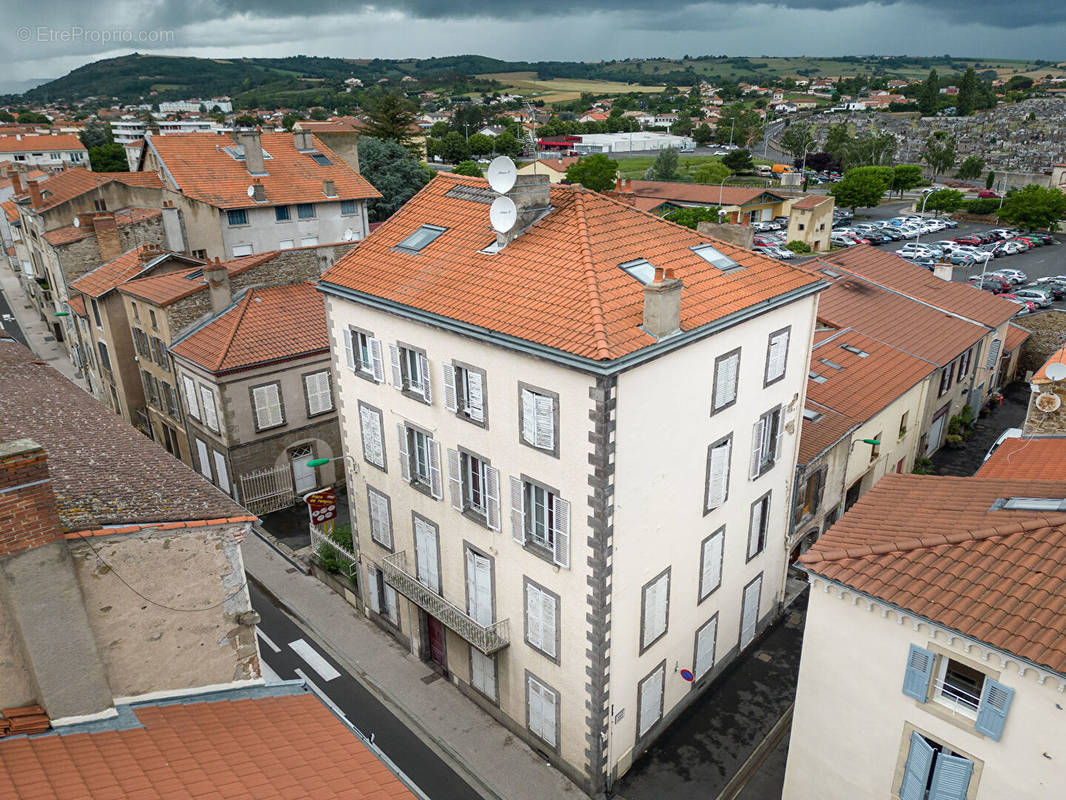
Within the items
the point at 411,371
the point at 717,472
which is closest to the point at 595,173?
the point at 411,371

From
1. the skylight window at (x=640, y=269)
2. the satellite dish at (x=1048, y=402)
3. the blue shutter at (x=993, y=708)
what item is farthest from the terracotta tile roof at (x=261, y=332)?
the satellite dish at (x=1048, y=402)

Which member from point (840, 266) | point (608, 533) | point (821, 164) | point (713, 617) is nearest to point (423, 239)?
point (608, 533)

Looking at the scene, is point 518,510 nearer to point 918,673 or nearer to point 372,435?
point 372,435

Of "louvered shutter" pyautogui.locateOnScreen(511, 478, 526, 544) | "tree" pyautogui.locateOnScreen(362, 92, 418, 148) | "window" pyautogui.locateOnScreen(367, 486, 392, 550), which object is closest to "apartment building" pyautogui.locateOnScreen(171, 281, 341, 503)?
"window" pyautogui.locateOnScreen(367, 486, 392, 550)

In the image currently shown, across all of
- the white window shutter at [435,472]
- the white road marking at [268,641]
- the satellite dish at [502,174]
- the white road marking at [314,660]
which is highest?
the satellite dish at [502,174]

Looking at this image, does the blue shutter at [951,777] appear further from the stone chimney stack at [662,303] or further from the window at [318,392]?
the window at [318,392]

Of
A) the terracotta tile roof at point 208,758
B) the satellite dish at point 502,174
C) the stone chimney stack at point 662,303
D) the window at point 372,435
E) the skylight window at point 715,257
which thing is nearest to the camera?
the terracotta tile roof at point 208,758

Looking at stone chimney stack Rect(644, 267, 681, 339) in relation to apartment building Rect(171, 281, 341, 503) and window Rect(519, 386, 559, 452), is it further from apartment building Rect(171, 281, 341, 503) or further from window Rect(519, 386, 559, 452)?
apartment building Rect(171, 281, 341, 503)
